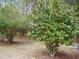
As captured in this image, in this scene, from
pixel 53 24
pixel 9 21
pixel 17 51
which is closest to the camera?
pixel 53 24

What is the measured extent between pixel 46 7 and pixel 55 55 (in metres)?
2.79

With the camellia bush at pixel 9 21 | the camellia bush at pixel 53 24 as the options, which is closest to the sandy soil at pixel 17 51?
the camellia bush at pixel 53 24

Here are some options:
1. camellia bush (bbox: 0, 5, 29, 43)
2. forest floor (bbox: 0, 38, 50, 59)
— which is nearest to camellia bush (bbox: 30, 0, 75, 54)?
forest floor (bbox: 0, 38, 50, 59)

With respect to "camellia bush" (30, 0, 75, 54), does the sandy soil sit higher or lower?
lower

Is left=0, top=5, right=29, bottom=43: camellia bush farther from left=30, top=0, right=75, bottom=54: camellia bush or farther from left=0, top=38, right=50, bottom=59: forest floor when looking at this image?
left=30, top=0, right=75, bottom=54: camellia bush

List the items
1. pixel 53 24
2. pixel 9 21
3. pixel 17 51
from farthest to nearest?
pixel 9 21 → pixel 17 51 → pixel 53 24

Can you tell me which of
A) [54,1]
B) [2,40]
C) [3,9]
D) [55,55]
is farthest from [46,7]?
[2,40]

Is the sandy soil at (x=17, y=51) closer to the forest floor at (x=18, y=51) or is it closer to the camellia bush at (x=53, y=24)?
the forest floor at (x=18, y=51)

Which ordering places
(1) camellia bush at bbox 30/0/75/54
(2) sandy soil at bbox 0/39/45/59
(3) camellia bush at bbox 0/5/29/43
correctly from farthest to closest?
(3) camellia bush at bbox 0/5/29/43
(2) sandy soil at bbox 0/39/45/59
(1) camellia bush at bbox 30/0/75/54

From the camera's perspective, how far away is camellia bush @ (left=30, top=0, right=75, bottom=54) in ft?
34.9

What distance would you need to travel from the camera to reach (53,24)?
10.8m

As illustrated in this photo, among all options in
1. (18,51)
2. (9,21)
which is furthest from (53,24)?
(9,21)

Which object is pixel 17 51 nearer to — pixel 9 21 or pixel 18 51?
pixel 18 51

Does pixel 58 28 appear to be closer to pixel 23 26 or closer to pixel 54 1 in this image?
pixel 54 1
